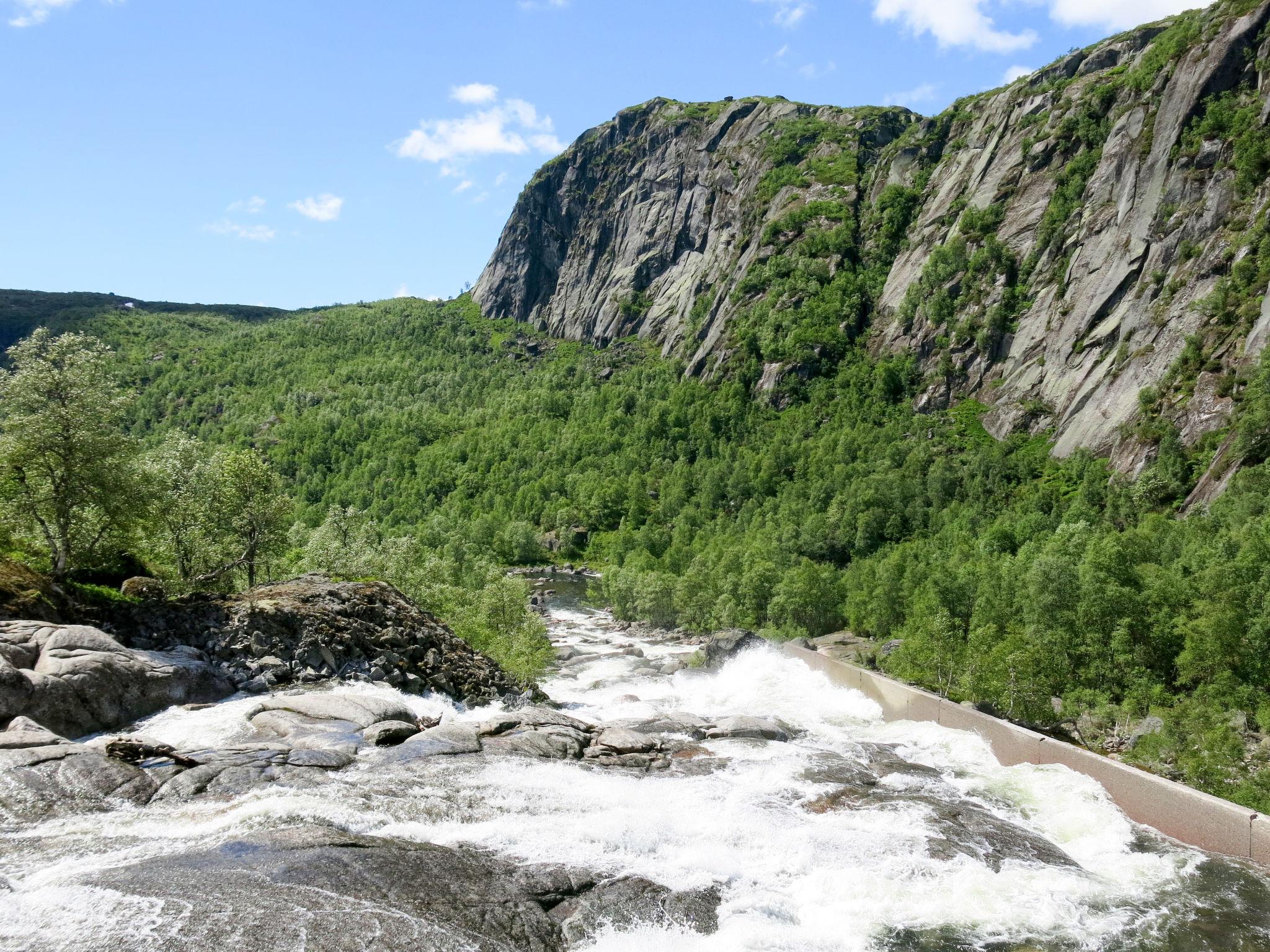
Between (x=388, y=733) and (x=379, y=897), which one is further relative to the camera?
(x=388, y=733)

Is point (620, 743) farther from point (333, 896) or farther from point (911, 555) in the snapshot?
point (911, 555)

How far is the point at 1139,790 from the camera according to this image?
29.7 m

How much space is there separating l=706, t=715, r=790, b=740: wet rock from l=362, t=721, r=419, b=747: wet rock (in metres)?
16.2

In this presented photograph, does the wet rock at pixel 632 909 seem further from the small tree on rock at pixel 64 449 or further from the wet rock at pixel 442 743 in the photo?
the small tree on rock at pixel 64 449

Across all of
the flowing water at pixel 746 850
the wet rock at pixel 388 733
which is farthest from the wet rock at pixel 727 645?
the wet rock at pixel 388 733

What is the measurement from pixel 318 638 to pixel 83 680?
40.5ft

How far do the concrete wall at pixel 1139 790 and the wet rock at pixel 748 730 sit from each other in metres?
10.2

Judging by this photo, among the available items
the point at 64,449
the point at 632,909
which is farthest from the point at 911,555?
the point at 64,449

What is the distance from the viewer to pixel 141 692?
1164 inches

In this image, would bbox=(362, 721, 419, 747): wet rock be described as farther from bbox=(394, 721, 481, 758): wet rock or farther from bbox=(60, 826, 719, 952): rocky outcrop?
bbox=(60, 826, 719, 952): rocky outcrop

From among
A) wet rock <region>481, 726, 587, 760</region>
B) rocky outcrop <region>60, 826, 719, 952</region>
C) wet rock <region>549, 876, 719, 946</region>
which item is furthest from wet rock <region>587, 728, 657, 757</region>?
rocky outcrop <region>60, 826, 719, 952</region>

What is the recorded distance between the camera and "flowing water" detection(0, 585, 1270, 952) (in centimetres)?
1714

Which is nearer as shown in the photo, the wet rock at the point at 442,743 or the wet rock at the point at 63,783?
the wet rock at the point at 63,783

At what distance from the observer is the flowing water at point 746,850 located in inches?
675
